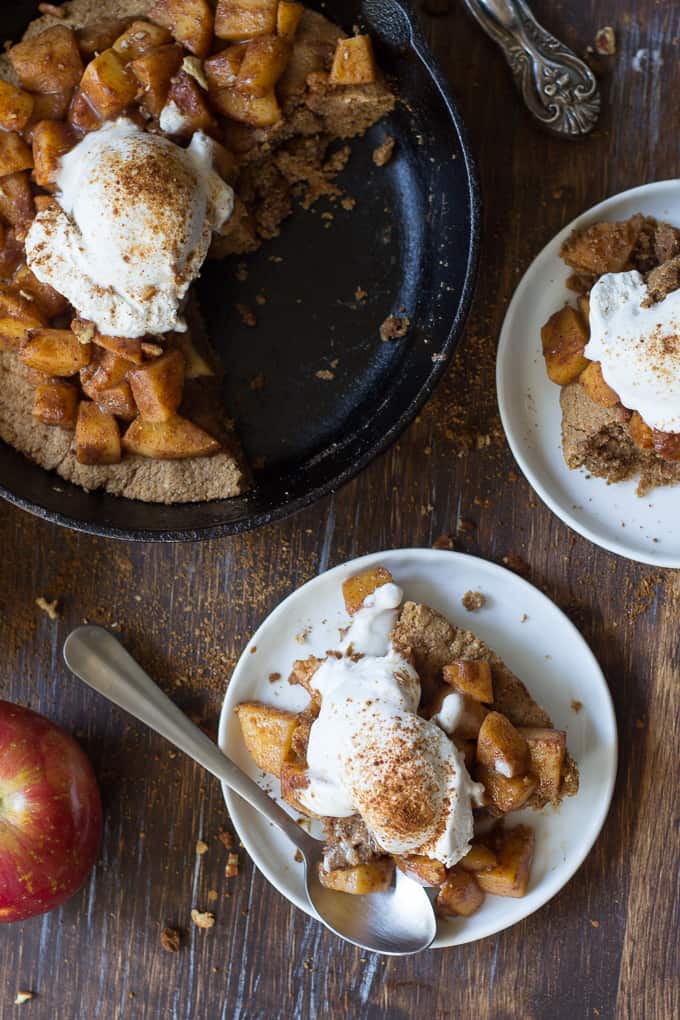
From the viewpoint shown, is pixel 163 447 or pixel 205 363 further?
pixel 205 363

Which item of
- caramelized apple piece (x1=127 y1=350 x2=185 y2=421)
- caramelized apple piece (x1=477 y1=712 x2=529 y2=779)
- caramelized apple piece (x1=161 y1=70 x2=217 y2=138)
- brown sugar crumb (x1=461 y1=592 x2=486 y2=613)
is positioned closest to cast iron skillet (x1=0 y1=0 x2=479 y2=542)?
caramelized apple piece (x1=127 y1=350 x2=185 y2=421)

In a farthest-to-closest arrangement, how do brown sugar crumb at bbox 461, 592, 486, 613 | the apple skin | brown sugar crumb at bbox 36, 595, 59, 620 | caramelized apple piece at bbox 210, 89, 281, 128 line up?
brown sugar crumb at bbox 36, 595, 59, 620 → brown sugar crumb at bbox 461, 592, 486, 613 → the apple skin → caramelized apple piece at bbox 210, 89, 281, 128

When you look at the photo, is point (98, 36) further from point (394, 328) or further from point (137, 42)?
point (394, 328)

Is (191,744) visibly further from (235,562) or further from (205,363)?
(205,363)

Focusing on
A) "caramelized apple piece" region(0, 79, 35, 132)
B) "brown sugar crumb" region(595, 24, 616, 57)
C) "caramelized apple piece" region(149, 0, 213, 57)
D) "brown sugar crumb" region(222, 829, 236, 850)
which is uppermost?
"brown sugar crumb" region(595, 24, 616, 57)

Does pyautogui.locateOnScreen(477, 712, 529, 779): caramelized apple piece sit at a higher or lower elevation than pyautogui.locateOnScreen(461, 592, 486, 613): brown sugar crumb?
lower

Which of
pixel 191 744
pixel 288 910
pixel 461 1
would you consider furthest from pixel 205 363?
pixel 288 910

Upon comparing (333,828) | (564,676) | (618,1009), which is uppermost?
(564,676)

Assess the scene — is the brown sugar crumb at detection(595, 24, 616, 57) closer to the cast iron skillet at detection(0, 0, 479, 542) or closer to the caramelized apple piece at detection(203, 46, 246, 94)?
the cast iron skillet at detection(0, 0, 479, 542)

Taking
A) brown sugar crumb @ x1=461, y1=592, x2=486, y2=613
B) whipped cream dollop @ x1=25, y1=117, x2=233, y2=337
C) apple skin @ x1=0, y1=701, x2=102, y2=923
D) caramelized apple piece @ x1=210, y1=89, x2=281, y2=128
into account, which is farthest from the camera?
brown sugar crumb @ x1=461, y1=592, x2=486, y2=613
